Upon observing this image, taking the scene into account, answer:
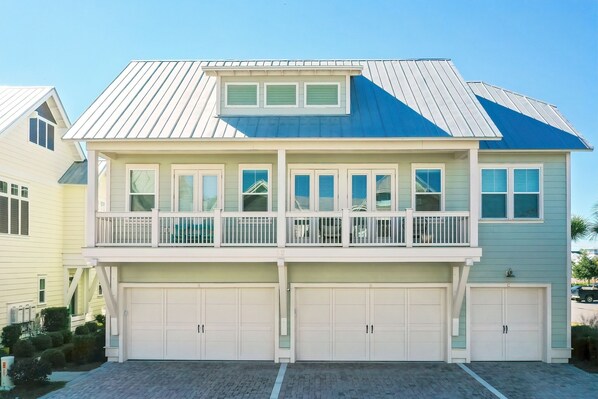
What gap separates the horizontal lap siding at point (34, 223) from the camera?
18438 mm

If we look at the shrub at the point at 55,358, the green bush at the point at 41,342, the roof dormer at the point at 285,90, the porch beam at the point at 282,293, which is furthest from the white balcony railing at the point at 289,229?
the green bush at the point at 41,342

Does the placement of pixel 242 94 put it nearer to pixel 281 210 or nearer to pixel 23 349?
pixel 281 210

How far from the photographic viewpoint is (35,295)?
2011 cm

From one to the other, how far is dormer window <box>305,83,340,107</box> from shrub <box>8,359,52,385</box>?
9399 mm

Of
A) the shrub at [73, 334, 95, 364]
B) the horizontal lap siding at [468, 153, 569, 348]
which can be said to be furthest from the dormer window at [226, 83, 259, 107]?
the shrub at [73, 334, 95, 364]

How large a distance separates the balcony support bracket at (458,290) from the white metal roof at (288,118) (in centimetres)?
343

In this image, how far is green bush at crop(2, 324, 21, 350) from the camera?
17.3 meters

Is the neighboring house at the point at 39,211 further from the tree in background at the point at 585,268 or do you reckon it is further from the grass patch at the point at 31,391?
the tree in background at the point at 585,268

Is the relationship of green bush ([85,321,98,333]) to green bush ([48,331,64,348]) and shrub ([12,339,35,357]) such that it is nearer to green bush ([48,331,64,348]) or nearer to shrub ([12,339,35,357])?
green bush ([48,331,64,348])

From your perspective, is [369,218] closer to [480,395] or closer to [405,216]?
[405,216]

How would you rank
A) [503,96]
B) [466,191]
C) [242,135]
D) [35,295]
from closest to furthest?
1. [242,135]
2. [466,191]
3. [503,96]
4. [35,295]

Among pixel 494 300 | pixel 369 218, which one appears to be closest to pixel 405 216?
pixel 369 218

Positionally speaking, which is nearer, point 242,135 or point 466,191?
point 242,135

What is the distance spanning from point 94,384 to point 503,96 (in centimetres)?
1464
